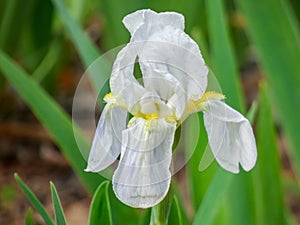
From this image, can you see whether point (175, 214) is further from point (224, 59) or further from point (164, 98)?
point (224, 59)

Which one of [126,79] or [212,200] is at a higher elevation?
[126,79]


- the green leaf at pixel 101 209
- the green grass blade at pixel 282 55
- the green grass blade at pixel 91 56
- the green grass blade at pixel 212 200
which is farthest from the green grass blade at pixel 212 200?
the green grass blade at pixel 282 55

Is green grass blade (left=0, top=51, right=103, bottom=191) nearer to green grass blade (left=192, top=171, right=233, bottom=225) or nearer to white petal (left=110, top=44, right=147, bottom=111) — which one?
green grass blade (left=192, top=171, right=233, bottom=225)

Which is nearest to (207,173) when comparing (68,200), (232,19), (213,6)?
(213,6)

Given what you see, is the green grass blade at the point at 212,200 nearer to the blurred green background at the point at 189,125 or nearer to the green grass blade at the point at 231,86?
the blurred green background at the point at 189,125

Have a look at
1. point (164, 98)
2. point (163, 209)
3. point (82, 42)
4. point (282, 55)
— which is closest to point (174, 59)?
point (164, 98)

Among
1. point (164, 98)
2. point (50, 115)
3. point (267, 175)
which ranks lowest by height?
point (267, 175)
